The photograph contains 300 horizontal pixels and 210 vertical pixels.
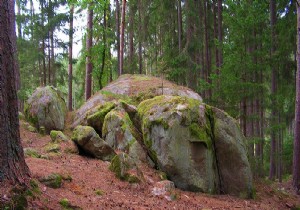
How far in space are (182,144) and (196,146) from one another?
0.44m

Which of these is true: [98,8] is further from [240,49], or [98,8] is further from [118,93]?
[240,49]

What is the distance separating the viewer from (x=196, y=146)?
27.9 ft

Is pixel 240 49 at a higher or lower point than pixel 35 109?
higher

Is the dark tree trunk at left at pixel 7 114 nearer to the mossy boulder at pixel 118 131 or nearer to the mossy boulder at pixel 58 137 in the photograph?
the mossy boulder at pixel 118 131

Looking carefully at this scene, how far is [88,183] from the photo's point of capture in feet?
21.1

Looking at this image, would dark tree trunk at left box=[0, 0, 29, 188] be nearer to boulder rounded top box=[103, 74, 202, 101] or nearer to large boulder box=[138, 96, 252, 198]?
large boulder box=[138, 96, 252, 198]

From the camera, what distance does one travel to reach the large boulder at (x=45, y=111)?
11.4 metres

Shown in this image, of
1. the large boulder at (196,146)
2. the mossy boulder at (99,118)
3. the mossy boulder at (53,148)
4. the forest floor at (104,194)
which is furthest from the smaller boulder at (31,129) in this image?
the large boulder at (196,146)

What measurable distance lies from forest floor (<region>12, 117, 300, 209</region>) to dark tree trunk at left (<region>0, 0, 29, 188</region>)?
51cm

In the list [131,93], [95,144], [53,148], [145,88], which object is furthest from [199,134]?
[131,93]

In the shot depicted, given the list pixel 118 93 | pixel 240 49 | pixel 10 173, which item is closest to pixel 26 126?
pixel 118 93

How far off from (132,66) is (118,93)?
7749 millimetres

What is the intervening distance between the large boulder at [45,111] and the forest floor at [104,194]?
63.2 inches

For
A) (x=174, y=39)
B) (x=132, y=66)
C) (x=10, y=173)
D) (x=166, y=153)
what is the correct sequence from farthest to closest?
(x=132, y=66)
(x=174, y=39)
(x=166, y=153)
(x=10, y=173)
